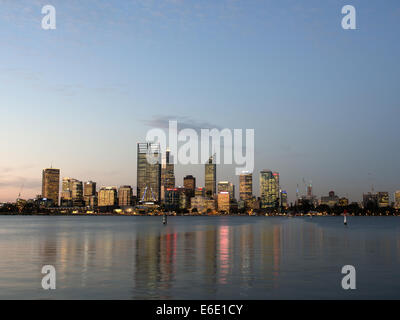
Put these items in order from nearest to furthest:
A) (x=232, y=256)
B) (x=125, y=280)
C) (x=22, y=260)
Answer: (x=125, y=280) < (x=22, y=260) < (x=232, y=256)

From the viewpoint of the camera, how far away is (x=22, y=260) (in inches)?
1789

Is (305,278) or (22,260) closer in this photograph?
(305,278)

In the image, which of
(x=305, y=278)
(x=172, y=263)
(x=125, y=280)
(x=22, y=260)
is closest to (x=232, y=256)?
(x=172, y=263)

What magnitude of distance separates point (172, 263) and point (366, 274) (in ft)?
58.6
